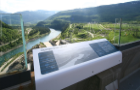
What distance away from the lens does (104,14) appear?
4.01 meters

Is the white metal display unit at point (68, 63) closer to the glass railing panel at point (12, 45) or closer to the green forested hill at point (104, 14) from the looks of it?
the glass railing panel at point (12, 45)

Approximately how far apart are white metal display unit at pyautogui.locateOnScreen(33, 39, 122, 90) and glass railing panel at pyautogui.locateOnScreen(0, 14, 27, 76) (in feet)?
0.82

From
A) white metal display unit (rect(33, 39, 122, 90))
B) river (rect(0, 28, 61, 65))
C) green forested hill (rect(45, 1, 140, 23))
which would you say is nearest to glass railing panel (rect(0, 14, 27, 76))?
river (rect(0, 28, 61, 65))

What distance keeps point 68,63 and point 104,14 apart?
3.10 meters

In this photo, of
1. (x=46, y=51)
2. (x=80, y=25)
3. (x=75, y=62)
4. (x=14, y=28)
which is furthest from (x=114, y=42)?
(x=14, y=28)

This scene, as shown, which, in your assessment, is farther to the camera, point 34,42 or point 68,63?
point 34,42

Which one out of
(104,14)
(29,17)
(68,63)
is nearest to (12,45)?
(29,17)

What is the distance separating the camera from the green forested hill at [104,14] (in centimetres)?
296

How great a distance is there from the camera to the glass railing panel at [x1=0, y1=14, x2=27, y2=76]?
153 centimetres

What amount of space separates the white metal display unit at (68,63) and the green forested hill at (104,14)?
980 mm

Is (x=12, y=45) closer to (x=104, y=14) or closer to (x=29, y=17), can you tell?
(x=29, y=17)

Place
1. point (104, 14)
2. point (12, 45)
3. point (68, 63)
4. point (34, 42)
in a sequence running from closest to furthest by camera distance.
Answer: point (12, 45) < point (68, 63) < point (34, 42) < point (104, 14)

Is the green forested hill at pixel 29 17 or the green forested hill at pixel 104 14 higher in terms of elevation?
the green forested hill at pixel 104 14

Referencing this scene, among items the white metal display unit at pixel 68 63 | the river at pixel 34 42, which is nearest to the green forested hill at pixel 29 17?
the river at pixel 34 42
